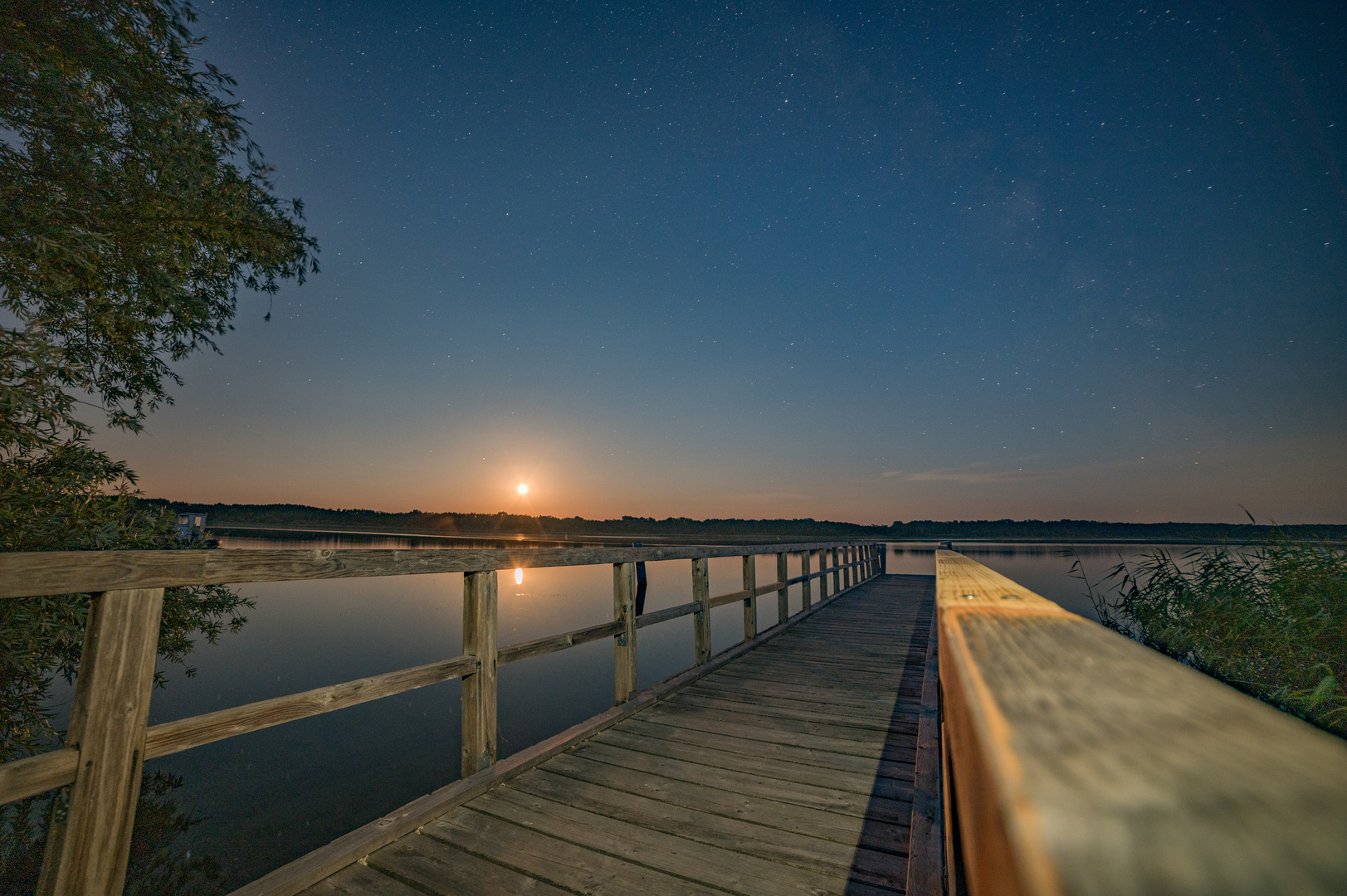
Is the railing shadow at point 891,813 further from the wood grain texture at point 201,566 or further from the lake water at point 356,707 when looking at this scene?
the lake water at point 356,707

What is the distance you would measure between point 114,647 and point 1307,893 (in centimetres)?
267

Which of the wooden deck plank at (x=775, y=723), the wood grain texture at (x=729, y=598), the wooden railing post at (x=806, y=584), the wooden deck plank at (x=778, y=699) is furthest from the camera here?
the wooden railing post at (x=806, y=584)

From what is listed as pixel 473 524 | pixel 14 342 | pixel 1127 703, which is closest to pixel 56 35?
pixel 14 342

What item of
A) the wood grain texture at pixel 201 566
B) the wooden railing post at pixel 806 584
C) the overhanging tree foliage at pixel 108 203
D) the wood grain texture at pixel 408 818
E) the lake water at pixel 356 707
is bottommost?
the lake water at pixel 356 707

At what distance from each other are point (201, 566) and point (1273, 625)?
431 inches

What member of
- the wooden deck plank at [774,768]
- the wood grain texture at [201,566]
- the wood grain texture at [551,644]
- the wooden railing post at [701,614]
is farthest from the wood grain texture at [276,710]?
the wooden railing post at [701,614]

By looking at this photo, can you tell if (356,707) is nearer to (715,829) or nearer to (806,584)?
(806,584)

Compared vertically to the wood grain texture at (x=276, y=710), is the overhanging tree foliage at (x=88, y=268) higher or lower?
higher

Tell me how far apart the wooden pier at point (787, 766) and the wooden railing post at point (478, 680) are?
11 millimetres

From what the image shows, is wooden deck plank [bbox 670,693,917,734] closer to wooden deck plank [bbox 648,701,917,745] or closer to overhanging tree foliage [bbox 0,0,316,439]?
wooden deck plank [bbox 648,701,917,745]

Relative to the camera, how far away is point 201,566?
7.07ft

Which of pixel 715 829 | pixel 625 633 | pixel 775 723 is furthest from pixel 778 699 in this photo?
pixel 715 829

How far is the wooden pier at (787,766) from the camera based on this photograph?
0.23m

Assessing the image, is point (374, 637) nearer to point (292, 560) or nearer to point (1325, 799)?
point (292, 560)
